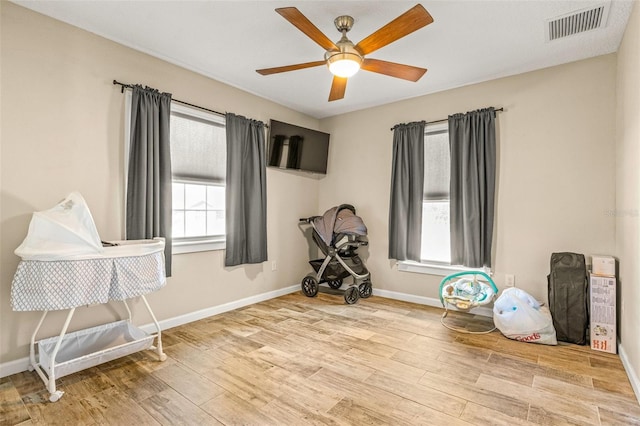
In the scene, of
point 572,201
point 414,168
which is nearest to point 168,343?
point 414,168

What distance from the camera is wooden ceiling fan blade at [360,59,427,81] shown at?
260 cm

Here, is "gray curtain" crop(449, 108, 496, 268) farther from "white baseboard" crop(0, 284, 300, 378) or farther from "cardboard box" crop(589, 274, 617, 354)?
"white baseboard" crop(0, 284, 300, 378)

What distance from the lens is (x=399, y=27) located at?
209cm

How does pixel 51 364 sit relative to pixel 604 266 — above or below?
below

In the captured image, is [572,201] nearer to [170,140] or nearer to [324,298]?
[324,298]

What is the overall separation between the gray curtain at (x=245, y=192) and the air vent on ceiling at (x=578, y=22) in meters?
3.09

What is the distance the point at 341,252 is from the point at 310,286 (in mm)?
645

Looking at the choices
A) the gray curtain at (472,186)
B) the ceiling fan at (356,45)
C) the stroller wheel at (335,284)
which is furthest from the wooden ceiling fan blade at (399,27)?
the stroller wheel at (335,284)

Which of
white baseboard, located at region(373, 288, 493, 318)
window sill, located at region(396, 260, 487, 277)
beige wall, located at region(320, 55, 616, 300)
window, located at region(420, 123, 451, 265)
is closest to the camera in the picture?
beige wall, located at region(320, 55, 616, 300)

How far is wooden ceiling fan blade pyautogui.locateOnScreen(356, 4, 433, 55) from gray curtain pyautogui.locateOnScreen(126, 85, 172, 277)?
1.98 m

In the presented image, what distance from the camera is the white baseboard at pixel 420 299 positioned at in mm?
3703

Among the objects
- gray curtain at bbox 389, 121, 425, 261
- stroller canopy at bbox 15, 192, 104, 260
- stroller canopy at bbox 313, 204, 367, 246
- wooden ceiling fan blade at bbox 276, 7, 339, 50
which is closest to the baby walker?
gray curtain at bbox 389, 121, 425, 261

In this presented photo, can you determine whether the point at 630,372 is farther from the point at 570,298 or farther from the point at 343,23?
the point at 343,23

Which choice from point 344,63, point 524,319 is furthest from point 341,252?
point 344,63
